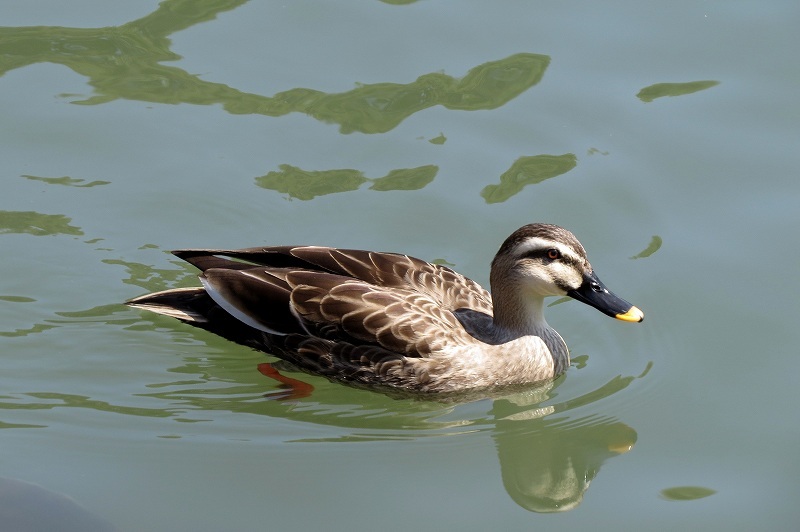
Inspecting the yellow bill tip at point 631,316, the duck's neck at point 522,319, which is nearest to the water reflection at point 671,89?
the duck's neck at point 522,319

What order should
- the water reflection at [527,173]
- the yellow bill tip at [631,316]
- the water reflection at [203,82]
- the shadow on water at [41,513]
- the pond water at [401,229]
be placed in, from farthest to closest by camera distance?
the water reflection at [203,82] → the water reflection at [527,173] → the yellow bill tip at [631,316] → the pond water at [401,229] → the shadow on water at [41,513]

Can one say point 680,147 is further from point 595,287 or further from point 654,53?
point 595,287

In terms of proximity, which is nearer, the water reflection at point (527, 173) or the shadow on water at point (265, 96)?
the water reflection at point (527, 173)

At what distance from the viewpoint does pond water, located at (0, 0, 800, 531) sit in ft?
25.5

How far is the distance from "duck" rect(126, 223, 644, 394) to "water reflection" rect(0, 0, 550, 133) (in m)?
2.22

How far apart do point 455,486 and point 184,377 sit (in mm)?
2200

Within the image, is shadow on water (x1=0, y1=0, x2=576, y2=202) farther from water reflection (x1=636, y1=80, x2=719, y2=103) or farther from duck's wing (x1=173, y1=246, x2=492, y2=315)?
duck's wing (x1=173, y1=246, x2=492, y2=315)

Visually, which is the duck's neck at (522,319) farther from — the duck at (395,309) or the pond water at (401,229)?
the pond water at (401,229)

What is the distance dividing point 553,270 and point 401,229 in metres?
1.79

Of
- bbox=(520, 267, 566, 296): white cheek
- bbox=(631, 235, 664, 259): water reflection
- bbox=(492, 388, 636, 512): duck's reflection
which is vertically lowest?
bbox=(492, 388, 636, 512): duck's reflection

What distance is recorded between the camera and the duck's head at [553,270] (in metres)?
8.61

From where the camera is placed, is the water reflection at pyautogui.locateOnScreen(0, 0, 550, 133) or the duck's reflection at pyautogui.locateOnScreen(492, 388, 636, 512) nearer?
the duck's reflection at pyautogui.locateOnScreen(492, 388, 636, 512)

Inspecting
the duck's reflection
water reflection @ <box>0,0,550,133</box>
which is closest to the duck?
the duck's reflection

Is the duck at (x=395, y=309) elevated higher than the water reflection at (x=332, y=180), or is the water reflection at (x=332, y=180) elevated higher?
the water reflection at (x=332, y=180)
